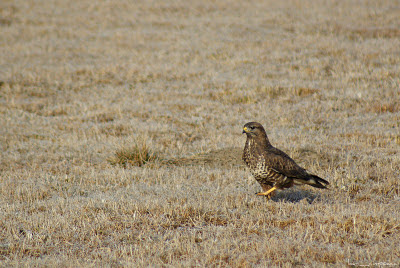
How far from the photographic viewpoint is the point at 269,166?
6594 mm

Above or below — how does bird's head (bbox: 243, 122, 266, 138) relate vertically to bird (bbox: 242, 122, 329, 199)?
above

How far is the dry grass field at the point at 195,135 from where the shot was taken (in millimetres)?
Answer: 5461

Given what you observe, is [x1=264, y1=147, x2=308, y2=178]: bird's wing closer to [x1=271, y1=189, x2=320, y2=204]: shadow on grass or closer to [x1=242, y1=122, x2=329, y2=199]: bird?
[x1=242, y1=122, x2=329, y2=199]: bird

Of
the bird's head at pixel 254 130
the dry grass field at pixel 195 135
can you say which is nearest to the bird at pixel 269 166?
A: the bird's head at pixel 254 130

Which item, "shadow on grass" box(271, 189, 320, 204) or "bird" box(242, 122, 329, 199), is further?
"shadow on grass" box(271, 189, 320, 204)

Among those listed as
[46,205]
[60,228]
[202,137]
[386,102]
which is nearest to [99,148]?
[202,137]

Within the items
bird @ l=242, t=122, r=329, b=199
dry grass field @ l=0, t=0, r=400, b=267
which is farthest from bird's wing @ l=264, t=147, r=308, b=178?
dry grass field @ l=0, t=0, r=400, b=267

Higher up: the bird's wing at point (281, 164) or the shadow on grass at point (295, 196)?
the bird's wing at point (281, 164)

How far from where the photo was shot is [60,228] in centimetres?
589

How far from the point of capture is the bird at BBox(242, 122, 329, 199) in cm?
662

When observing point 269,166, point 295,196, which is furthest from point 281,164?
point 295,196

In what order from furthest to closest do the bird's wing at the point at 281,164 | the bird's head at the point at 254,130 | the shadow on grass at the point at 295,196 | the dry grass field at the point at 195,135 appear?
the shadow on grass at the point at 295,196
the bird's head at the point at 254,130
the bird's wing at the point at 281,164
the dry grass field at the point at 195,135

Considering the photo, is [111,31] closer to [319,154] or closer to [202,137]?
[202,137]

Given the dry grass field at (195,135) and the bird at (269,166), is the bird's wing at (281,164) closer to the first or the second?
the bird at (269,166)
